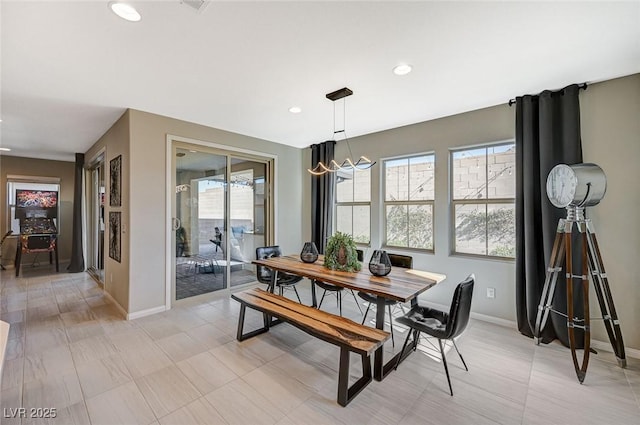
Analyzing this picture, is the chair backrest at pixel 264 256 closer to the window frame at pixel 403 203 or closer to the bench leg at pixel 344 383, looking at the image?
the window frame at pixel 403 203

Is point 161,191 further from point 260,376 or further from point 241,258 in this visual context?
point 260,376

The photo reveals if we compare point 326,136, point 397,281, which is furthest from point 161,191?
point 397,281

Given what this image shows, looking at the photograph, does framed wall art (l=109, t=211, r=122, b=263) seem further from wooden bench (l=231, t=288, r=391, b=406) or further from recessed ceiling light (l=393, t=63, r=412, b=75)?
recessed ceiling light (l=393, t=63, r=412, b=75)

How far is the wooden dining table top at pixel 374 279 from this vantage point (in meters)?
2.25

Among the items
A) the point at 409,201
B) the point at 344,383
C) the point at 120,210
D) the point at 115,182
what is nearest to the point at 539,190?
the point at 409,201

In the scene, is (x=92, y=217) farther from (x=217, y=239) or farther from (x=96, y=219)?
(x=217, y=239)

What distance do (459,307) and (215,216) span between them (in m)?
3.68

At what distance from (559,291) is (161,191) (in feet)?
15.7

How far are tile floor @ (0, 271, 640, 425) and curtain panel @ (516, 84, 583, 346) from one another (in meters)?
0.36

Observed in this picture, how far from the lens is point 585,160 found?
9.14 ft

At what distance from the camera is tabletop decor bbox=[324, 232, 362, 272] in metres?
2.91

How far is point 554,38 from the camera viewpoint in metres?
2.04

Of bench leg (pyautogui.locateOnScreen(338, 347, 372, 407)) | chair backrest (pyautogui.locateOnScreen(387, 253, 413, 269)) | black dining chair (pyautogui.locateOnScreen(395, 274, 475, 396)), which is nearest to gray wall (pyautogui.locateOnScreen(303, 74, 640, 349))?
chair backrest (pyautogui.locateOnScreen(387, 253, 413, 269))

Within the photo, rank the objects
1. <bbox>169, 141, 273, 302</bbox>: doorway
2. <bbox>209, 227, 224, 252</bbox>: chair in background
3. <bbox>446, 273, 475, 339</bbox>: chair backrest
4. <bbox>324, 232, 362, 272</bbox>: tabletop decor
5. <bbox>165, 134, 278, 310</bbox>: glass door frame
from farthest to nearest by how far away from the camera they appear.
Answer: <bbox>209, 227, 224, 252</bbox>: chair in background → <bbox>169, 141, 273, 302</bbox>: doorway → <bbox>165, 134, 278, 310</bbox>: glass door frame → <bbox>324, 232, 362, 272</bbox>: tabletop decor → <bbox>446, 273, 475, 339</bbox>: chair backrest
